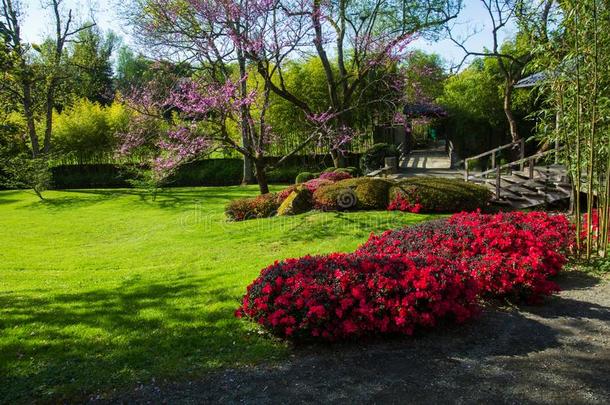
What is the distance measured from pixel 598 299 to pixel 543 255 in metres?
0.63

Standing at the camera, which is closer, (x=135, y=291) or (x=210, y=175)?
(x=135, y=291)

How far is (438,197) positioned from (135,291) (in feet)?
18.7

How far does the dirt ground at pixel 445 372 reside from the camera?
2.72 meters

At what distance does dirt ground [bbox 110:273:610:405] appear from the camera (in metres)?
2.72

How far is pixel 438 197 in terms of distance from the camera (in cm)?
872

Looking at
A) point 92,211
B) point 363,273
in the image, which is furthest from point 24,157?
point 363,273

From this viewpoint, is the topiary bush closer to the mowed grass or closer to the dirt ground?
the mowed grass

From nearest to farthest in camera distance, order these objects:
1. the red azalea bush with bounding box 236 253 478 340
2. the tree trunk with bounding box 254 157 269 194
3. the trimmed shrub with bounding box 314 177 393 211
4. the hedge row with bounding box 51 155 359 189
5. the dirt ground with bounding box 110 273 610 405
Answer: the dirt ground with bounding box 110 273 610 405 < the red azalea bush with bounding box 236 253 478 340 < the trimmed shrub with bounding box 314 177 393 211 < the tree trunk with bounding box 254 157 269 194 < the hedge row with bounding box 51 155 359 189

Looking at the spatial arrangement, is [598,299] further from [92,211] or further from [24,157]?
[24,157]

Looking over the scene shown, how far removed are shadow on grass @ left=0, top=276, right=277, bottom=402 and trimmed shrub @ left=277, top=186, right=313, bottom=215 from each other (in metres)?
4.59

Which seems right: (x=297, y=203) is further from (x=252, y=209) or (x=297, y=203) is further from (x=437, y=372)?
(x=437, y=372)

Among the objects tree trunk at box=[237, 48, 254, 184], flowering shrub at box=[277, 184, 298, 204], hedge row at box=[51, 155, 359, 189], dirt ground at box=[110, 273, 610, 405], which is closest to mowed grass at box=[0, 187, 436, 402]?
dirt ground at box=[110, 273, 610, 405]

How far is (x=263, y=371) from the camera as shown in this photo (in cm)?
312

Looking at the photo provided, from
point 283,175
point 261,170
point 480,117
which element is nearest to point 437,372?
point 261,170
